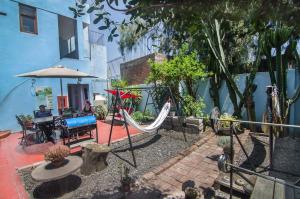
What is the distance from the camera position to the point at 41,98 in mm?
9375

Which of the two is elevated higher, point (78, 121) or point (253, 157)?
point (78, 121)

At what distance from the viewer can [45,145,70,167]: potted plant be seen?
382 cm

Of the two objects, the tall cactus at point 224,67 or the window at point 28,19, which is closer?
the tall cactus at point 224,67

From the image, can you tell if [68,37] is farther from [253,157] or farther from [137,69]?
[253,157]

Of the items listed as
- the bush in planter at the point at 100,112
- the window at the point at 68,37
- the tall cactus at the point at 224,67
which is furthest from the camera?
the window at the point at 68,37

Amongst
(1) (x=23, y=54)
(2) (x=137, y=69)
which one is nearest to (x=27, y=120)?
(1) (x=23, y=54)

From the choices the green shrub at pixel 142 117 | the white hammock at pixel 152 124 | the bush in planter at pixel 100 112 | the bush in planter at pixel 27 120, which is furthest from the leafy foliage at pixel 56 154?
the bush in planter at pixel 100 112

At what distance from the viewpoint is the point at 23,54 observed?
878 cm

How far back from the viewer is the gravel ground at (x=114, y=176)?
3676mm

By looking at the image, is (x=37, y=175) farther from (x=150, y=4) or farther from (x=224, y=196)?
(x=150, y=4)

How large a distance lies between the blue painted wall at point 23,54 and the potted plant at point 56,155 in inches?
226

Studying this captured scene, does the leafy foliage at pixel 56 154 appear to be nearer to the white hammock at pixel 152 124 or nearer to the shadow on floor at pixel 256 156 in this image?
the white hammock at pixel 152 124

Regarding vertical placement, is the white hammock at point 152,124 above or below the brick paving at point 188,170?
above

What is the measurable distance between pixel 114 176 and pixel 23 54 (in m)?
7.39
